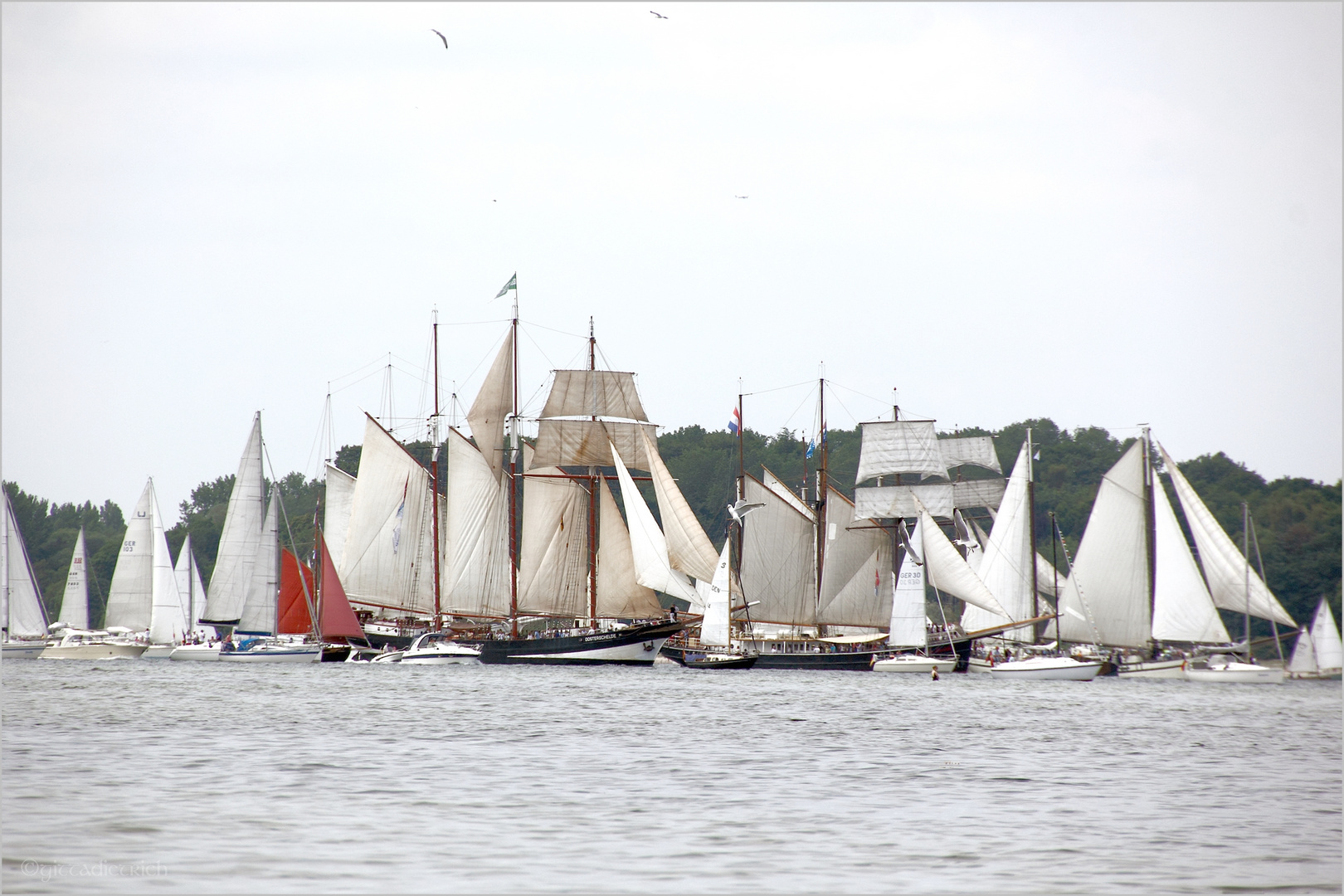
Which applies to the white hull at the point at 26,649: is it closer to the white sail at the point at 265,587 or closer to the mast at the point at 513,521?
the white sail at the point at 265,587

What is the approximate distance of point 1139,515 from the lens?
265 feet

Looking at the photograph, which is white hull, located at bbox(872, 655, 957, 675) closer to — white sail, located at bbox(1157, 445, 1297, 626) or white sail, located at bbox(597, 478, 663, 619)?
white sail, located at bbox(597, 478, 663, 619)

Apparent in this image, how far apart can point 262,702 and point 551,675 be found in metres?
25.5

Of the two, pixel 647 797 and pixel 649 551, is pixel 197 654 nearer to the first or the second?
pixel 649 551

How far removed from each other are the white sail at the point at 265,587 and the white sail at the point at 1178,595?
49.8m

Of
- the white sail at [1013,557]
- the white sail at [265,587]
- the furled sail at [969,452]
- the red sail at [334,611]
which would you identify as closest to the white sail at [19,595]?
the white sail at [265,587]

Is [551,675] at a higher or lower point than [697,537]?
lower

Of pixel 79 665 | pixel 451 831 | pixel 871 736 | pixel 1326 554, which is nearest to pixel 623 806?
pixel 451 831

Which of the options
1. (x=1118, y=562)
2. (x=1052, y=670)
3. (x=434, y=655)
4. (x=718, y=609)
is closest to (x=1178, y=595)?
(x=1118, y=562)

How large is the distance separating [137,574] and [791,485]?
9048cm

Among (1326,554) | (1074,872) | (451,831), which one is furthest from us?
(1326,554)

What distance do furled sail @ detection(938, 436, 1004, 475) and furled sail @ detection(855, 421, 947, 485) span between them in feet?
14.8

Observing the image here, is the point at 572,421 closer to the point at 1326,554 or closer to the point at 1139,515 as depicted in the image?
the point at 1139,515

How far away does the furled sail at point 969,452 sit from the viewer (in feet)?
347
